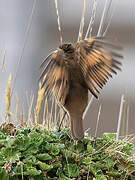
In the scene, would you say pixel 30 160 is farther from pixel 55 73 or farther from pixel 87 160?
pixel 55 73

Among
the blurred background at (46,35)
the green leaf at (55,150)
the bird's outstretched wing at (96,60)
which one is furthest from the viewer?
the blurred background at (46,35)

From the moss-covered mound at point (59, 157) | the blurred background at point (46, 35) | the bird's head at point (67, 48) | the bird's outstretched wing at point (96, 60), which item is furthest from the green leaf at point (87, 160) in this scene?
the blurred background at point (46, 35)

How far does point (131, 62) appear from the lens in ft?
23.2

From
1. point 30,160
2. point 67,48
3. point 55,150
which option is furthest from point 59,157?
point 67,48

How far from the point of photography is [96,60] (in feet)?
6.23

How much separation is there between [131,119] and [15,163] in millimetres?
4340

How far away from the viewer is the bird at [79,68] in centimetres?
185

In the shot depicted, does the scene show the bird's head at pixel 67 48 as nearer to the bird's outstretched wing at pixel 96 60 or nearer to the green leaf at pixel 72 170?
the bird's outstretched wing at pixel 96 60

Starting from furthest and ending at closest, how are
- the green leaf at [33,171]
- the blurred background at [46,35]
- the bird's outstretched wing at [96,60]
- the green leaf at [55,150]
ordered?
the blurred background at [46,35] → the bird's outstretched wing at [96,60] → the green leaf at [55,150] → the green leaf at [33,171]

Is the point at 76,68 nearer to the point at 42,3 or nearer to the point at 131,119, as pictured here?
the point at 131,119

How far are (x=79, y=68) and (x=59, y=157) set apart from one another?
340 mm

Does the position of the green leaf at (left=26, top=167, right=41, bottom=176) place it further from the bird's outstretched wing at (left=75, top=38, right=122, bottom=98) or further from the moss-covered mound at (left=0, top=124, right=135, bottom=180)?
the bird's outstretched wing at (left=75, top=38, right=122, bottom=98)

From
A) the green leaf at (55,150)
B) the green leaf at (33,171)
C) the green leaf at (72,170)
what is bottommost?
the green leaf at (72,170)

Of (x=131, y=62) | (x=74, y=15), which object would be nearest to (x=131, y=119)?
(x=131, y=62)
